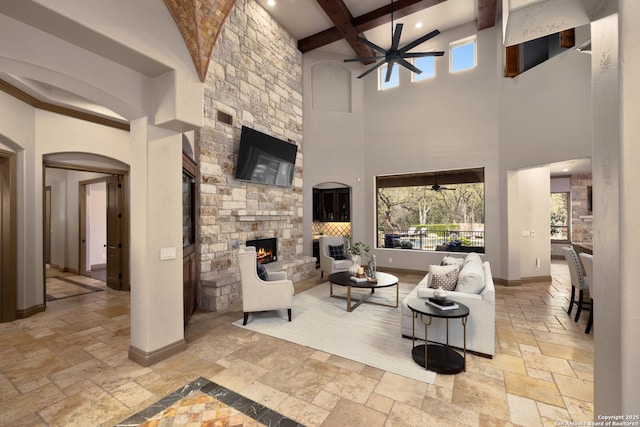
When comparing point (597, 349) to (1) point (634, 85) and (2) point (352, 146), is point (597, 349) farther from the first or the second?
(2) point (352, 146)

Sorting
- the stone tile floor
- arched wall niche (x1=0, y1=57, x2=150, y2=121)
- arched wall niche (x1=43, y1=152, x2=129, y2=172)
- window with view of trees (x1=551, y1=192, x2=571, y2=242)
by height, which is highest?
arched wall niche (x1=0, y1=57, x2=150, y2=121)

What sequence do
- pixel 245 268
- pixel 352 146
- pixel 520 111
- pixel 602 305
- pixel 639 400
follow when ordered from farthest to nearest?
1. pixel 352 146
2. pixel 520 111
3. pixel 245 268
4. pixel 602 305
5. pixel 639 400

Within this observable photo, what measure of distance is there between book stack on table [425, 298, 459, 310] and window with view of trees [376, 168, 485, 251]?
174 inches

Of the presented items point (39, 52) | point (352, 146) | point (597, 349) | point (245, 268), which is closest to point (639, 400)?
point (597, 349)

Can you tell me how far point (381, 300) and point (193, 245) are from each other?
3196 mm

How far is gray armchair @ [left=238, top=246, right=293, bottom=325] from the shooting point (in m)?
3.78

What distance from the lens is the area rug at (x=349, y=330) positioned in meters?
2.91

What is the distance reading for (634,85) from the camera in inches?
42.3

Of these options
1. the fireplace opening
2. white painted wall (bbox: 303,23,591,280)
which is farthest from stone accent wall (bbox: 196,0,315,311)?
white painted wall (bbox: 303,23,591,280)

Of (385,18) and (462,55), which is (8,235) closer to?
(385,18)

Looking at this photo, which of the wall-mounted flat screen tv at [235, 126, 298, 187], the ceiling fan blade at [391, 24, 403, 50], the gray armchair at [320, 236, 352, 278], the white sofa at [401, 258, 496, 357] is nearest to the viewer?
the white sofa at [401, 258, 496, 357]

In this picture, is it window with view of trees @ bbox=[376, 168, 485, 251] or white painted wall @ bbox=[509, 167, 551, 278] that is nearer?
white painted wall @ bbox=[509, 167, 551, 278]

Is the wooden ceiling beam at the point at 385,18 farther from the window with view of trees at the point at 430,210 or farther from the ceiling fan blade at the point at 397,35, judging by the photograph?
the window with view of trees at the point at 430,210

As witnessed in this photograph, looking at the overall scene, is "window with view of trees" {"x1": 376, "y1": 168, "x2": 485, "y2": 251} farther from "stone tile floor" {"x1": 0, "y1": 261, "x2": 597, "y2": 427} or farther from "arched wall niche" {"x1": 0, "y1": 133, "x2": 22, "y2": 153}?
"arched wall niche" {"x1": 0, "y1": 133, "x2": 22, "y2": 153}
